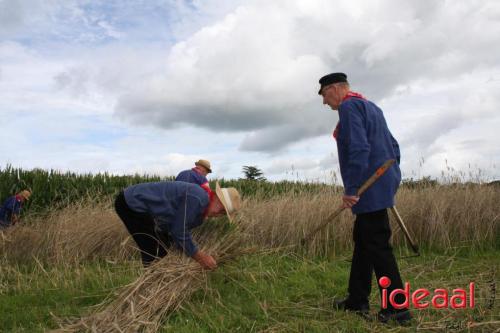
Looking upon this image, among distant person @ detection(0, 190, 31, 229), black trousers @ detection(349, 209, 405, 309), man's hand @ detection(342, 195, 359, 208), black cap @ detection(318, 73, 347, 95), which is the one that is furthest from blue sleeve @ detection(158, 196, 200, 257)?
distant person @ detection(0, 190, 31, 229)

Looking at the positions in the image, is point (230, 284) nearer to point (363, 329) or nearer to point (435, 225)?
point (363, 329)

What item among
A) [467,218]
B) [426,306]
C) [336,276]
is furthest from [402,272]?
[467,218]

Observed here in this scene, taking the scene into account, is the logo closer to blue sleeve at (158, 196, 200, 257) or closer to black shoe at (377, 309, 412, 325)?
black shoe at (377, 309, 412, 325)

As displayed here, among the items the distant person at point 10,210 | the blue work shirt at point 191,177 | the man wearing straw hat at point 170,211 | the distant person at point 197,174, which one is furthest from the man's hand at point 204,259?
the distant person at point 10,210

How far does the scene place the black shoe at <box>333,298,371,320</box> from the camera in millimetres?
3436

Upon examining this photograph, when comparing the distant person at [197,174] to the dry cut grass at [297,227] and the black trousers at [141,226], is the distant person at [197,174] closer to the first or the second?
the dry cut grass at [297,227]

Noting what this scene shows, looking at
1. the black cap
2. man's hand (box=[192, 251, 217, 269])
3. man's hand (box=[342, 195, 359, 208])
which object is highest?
the black cap

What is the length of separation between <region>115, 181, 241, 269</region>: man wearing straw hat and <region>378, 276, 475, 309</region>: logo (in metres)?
1.32

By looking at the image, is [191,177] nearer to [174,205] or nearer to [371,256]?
[174,205]

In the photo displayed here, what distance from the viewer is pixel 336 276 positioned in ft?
15.7

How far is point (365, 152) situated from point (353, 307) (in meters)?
1.24

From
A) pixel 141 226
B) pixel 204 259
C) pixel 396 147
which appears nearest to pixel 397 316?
pixel 396 147

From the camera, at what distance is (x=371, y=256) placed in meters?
3.30

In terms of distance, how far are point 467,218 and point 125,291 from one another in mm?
5213
